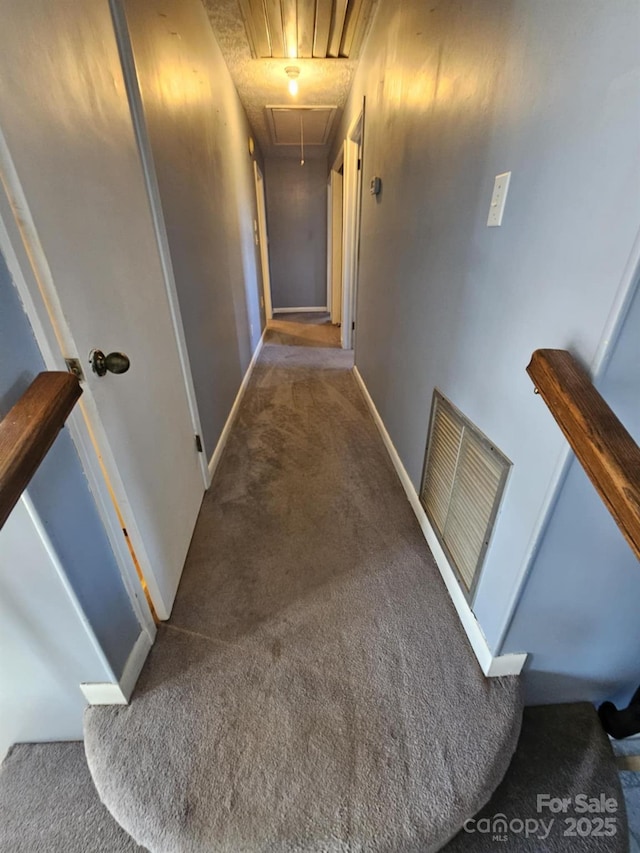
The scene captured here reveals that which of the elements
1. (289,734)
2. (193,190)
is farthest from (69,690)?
(193,190)

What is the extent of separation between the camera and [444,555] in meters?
1.39

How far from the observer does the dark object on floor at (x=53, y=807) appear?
872 millimetres

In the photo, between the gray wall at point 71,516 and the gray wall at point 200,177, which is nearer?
the gray wall at point 71,516

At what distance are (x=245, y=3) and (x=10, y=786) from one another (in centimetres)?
335

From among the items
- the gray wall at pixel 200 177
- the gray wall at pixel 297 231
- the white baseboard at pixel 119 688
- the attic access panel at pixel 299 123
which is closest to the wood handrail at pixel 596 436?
the white baseboard at pixel 119 688

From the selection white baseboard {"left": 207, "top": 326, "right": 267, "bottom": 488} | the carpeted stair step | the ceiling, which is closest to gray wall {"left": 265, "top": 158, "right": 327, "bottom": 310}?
the ceiling

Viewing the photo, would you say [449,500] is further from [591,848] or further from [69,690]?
[69,690]

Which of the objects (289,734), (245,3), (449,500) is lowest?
(289,734)

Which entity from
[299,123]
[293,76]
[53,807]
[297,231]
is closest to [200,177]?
[293,76]

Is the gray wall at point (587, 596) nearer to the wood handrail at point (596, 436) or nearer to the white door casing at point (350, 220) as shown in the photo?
the wood handrail at point (596, 436)

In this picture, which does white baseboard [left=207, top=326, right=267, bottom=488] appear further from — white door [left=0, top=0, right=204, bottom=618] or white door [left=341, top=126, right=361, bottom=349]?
white door [left=341, top=126, right=361, bottom=349]

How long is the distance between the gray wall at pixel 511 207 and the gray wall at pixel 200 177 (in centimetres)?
99

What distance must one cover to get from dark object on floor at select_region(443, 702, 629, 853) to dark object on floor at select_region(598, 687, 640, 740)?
33 mm

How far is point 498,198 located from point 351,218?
9.89ft
